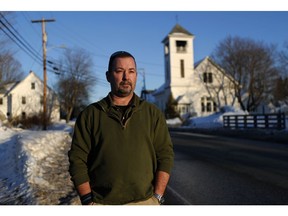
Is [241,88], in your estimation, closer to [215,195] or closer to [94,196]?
[215,195]

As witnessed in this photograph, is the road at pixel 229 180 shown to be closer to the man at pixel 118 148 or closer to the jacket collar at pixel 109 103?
the man at pixel 118 148

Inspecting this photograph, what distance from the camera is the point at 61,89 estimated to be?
60.5m

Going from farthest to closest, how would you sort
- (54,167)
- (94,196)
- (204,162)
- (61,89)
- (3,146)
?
(61,89) → (3,146) → (204,162) → (54,167) → (94,196)

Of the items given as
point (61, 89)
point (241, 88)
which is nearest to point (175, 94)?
point (241, 88)

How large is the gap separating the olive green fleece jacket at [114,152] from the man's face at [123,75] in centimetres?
12

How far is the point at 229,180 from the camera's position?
791cm

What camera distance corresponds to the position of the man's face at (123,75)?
2.60 metres

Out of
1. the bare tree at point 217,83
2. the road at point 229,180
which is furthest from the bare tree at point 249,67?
the road at point 229,180

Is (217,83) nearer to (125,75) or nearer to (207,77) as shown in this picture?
(207,77)

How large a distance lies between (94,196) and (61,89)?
59.6m

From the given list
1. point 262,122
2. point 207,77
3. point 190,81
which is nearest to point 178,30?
point 190,81

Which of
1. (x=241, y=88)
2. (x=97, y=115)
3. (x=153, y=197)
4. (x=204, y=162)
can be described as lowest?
(x=204, y=162)

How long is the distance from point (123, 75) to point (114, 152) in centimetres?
56

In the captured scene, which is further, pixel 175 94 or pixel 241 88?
pixel 175 94
